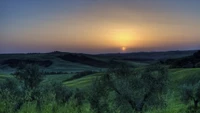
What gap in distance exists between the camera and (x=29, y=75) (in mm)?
87375

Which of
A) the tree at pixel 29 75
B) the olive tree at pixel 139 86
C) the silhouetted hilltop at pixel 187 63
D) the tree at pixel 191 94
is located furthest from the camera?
the silhouetted hilltop at pixel 187 63

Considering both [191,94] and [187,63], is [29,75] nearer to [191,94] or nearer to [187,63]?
[191,94]

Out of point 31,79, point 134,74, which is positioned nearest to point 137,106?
point 134,74

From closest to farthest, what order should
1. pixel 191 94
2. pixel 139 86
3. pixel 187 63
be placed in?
1. pixel 139 86
2. pixel 191 94
3. pixel 187 63

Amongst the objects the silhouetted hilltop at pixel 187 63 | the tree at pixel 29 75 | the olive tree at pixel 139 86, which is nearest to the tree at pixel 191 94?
the olive tree at pixel 139 86

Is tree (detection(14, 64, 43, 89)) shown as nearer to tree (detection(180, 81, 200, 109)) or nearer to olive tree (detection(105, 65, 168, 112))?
olive tree (detection(105, 65, 168, 112))

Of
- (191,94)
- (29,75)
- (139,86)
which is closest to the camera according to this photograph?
(139,86)

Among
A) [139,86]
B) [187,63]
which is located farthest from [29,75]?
[187,63]

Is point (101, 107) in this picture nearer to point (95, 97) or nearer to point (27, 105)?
point (95, 97)

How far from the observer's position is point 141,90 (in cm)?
4853

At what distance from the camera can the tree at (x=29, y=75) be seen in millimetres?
86188

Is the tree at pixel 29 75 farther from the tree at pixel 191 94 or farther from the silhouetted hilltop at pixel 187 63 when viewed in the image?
the silhouetted hilltop at pixel 187 63

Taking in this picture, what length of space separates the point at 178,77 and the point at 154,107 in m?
52.1

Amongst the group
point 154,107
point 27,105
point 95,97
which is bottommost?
point 154,107
